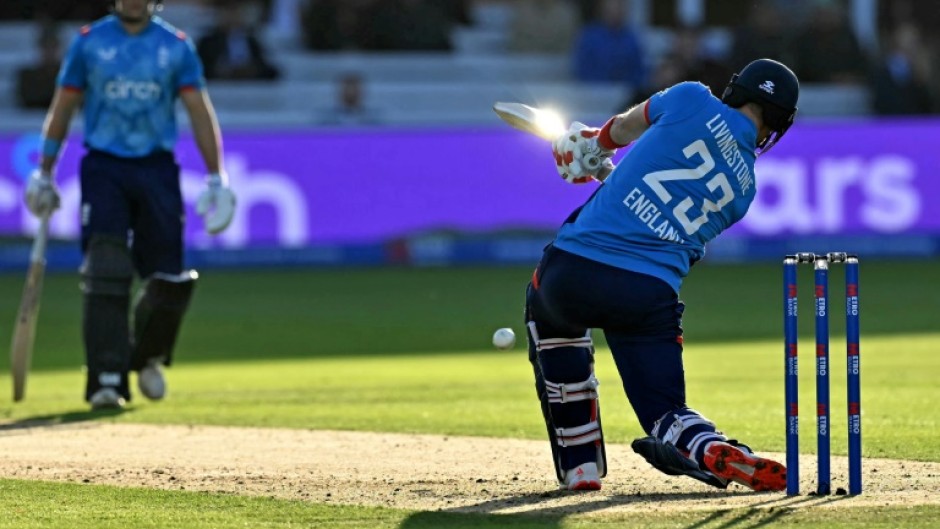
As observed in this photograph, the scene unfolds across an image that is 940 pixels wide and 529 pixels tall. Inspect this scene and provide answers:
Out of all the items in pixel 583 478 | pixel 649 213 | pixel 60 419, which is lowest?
pixel 60 419

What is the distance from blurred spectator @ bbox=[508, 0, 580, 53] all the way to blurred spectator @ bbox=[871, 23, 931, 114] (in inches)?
149

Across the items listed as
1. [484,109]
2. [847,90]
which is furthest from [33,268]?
[847,90]

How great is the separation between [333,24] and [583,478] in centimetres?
1629

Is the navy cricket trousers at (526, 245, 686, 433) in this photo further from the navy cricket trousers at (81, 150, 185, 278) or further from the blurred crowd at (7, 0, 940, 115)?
the blurred crowd at (7, 0, 940, 115)

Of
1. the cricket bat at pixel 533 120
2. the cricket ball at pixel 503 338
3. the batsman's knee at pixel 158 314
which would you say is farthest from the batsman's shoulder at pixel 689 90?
the batsman's knee at pixel 158 314

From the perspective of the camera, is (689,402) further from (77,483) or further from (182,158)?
(182,158)

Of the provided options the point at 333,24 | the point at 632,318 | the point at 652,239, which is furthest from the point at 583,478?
the point at 333,24

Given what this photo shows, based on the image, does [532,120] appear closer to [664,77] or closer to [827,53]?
[664,77]

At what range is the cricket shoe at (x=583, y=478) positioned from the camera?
20.7ft

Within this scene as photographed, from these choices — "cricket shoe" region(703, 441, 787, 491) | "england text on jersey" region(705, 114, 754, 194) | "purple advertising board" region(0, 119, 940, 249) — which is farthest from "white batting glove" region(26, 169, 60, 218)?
"purple advertising board" region(0, 119, 940, 249)

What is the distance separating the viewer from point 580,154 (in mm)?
6473

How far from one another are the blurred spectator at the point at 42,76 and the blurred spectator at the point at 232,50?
158cm

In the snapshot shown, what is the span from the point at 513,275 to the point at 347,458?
424 inches

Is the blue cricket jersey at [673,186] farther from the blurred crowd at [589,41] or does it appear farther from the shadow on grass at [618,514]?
the blurred crowd at [589,41]
